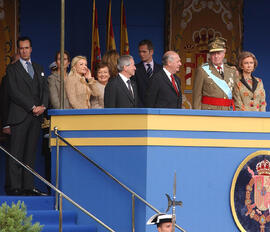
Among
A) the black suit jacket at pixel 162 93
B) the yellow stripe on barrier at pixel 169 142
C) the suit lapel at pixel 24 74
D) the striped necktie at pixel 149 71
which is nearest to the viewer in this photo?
the yellow stripe on barrier at pixel 169 142

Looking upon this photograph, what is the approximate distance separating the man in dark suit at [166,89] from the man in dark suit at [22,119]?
1.50 metres

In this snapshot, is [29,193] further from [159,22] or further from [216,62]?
[159,22]

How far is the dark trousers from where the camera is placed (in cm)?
1288

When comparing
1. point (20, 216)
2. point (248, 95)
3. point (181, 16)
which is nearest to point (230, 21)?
point (181, 16)

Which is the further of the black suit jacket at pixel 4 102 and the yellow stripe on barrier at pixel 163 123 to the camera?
the black suit jacket at pixel 4 102

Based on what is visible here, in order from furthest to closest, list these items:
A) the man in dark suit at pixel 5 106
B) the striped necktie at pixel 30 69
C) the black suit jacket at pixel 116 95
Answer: the man in dark suit at pixel 5 106, the striped necktie at pixel 30 69, the black suit jacket at pixel 116 95

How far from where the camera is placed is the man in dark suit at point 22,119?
1292 centimetres

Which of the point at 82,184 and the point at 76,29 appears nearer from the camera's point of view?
the point at 82,184

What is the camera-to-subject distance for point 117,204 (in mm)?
11984

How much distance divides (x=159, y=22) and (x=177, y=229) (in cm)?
575

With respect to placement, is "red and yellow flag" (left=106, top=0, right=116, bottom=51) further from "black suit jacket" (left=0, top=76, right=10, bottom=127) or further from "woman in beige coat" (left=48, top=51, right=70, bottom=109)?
"black suit jacket" (left=0, top=76, right=10, bottom=127)

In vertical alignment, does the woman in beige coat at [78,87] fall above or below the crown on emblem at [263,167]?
above

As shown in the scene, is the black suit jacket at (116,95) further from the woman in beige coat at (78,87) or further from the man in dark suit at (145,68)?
the man in dark suit at (145,68)

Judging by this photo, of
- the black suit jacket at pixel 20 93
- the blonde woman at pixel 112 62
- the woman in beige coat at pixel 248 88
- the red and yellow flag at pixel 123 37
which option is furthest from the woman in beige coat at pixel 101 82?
the red and yellow flag at pixel 123 37
